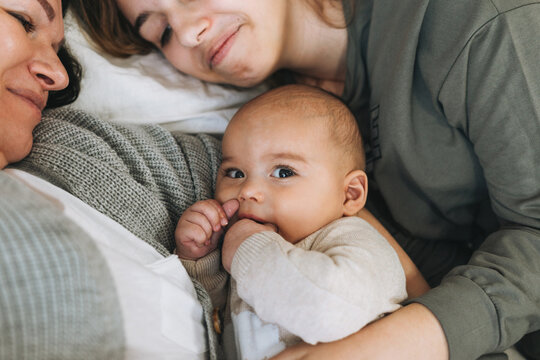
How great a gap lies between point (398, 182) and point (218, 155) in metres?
0.56

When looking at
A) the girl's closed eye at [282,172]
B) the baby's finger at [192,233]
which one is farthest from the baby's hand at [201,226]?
the girl's closed eye at [282,172]

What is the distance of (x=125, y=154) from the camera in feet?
3.57

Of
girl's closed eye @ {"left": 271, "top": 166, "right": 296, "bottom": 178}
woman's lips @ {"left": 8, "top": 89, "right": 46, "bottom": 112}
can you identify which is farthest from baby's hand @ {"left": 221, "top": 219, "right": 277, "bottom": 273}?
woman's lips @ {"left": 8, "top": 89, "right": 46, "bottom": 112}

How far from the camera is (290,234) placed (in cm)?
108

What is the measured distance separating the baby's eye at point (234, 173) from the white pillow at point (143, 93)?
31cm

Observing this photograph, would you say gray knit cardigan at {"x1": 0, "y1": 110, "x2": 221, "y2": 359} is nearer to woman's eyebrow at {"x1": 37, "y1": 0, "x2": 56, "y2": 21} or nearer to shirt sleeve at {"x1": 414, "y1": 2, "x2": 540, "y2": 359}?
woman's eyebrow at {"x1": 37, "y1": 0, "x2": 56, "y2": 21}

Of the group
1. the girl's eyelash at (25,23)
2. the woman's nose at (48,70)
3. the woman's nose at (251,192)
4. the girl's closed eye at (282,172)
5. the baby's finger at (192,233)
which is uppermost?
the girl's eyelash at (25,23)

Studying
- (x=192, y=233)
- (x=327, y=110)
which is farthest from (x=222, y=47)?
(x=192, y=233)

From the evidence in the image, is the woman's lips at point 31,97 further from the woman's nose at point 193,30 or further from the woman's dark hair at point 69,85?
the woman's nose at point 193,30

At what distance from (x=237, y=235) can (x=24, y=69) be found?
575 mm

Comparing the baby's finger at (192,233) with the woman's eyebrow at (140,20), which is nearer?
the baby's finger at (192,233)

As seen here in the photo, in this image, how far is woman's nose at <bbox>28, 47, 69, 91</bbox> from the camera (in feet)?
3.21

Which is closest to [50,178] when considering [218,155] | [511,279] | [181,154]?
[181,154]

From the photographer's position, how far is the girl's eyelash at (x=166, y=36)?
1.42m
